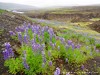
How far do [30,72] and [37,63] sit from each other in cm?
28

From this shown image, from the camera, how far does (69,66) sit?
307 inches

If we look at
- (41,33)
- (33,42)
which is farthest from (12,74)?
(41,33)

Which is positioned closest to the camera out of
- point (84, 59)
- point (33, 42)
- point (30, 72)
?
point (30, 72)

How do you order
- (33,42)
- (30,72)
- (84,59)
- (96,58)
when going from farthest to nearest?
(96,58) → (84,59) → (33,42) → (30,72)

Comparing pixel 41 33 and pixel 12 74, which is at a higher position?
pixel 41 33

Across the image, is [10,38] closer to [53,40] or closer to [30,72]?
[53,40]

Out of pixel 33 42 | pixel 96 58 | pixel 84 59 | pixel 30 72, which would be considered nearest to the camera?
pixel 30 72

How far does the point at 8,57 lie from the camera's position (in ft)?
22.5

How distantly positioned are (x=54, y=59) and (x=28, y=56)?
1.25 meters

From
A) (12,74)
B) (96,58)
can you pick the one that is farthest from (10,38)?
(96,58)

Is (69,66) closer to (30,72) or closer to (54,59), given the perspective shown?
(54,59)

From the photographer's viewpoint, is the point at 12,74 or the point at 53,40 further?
the point at 53,40

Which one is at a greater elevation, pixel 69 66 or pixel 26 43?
pixel 26 43

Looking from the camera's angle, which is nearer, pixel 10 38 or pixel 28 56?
pixel 28 56
